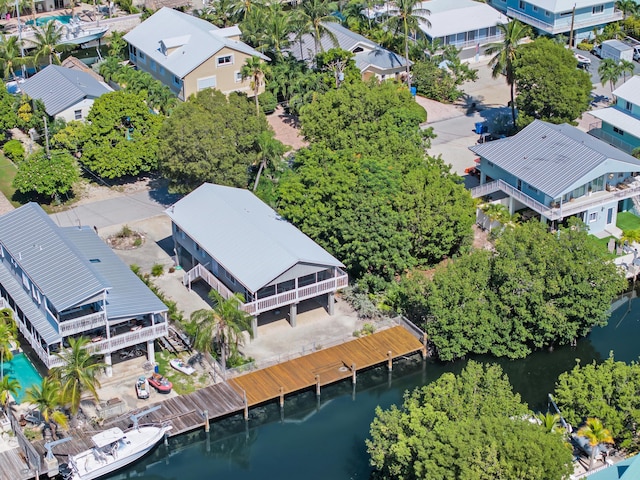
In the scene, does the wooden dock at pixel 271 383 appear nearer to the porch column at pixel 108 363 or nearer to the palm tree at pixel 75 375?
the palm tree at pixel 75 375

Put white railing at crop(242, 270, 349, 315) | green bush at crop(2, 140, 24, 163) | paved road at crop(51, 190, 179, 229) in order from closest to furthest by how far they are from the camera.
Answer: white railing at crop(242, 270, 349, 315)
paved road at crop(51, 190, 179, 229)
green bush at crop(2, 140, 24, 163)

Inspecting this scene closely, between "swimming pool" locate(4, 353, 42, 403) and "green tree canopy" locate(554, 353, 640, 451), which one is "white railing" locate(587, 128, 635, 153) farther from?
"swimming pool" locate(4, 353, 42, 403)

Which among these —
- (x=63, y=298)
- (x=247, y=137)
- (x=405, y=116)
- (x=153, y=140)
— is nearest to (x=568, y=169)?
(x=405, y=116)

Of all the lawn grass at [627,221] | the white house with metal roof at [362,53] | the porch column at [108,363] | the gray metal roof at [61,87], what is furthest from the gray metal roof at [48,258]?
the lawn grass at [627,221]

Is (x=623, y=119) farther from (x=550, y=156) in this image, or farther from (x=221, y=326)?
(x=221, y=326)

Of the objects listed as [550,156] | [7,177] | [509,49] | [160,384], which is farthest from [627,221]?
[7,177]

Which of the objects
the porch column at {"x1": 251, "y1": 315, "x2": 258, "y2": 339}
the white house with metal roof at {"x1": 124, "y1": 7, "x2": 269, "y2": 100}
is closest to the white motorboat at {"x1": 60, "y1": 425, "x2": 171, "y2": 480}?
the porch column at {"x1": 251, "y1": 315, "x2": 258, "y2": 339}

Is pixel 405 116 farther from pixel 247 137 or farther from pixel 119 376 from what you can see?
pixel 119 376
